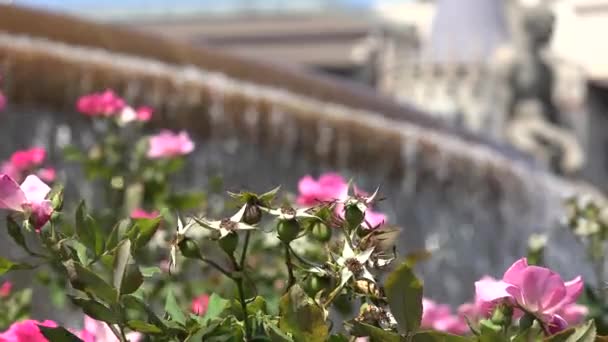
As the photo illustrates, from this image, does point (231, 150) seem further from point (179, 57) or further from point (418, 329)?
point (418, 329)

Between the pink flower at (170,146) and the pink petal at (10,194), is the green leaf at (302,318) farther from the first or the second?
the pink flower at (170,146)

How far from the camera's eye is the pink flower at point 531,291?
3.19 ft

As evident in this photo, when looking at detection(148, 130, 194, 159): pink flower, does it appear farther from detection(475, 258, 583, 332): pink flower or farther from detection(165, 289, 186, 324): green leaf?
detection(475, 258, 583, 332): pink flower

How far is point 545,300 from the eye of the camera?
0.99 m

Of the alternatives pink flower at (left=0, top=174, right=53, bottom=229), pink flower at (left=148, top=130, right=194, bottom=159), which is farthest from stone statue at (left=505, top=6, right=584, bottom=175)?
pink flower at (left=0, top=174, right=53, bottom=229)

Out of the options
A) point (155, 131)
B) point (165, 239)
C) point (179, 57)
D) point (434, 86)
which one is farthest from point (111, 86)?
point (434, 86)

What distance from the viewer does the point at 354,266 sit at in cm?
100

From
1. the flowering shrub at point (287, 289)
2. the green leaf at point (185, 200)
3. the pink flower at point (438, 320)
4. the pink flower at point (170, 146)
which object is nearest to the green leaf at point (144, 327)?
the flowering shrub at point (287, 289)

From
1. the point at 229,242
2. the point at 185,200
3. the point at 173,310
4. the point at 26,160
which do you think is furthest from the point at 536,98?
the point at 229,242

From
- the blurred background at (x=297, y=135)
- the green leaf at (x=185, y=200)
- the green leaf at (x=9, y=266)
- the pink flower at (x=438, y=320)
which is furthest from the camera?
the blurred background at (x=297, y=135)

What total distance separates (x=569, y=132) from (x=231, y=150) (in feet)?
14.2

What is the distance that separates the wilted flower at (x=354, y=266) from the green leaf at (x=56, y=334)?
0.23 metres

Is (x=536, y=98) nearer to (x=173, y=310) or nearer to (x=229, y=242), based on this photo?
(x=173, y=310)

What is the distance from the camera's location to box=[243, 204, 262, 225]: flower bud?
100 centimetres
